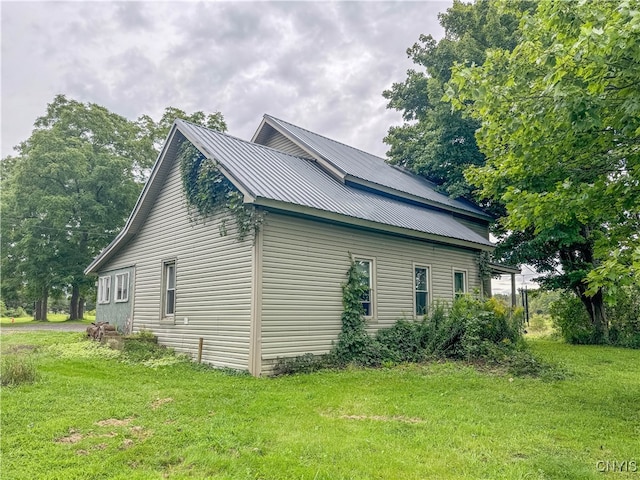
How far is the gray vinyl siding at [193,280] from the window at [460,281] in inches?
304

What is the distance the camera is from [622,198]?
6.16 metres

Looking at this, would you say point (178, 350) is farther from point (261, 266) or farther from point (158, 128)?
point (158, 128)

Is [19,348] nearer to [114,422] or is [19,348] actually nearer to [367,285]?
[114,422]

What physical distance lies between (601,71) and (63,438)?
279 inches

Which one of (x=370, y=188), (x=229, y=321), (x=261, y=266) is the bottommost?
(x=229, y=321)

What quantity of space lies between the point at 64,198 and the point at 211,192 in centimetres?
2292

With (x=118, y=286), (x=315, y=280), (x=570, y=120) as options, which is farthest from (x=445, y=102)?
(x=118, y=286)

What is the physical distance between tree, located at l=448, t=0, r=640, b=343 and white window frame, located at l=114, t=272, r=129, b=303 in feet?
37.2

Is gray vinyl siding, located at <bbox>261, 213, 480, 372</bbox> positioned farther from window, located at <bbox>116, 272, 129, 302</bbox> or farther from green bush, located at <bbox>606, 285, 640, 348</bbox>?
green bush, located at <bbox>606, 285, 640, 348</bbox>

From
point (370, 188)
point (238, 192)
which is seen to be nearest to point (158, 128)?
point (370, 188)

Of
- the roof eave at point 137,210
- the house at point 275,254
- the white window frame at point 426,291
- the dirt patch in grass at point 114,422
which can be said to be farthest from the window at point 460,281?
the dirt patch in grass at point 114,422

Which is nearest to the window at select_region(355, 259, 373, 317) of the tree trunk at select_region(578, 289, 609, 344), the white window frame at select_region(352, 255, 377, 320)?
the white window frame at select_region(352, 255, 377, 320)

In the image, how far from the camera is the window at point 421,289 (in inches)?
493

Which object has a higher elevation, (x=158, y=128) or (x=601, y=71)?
(x=158, y=128)
